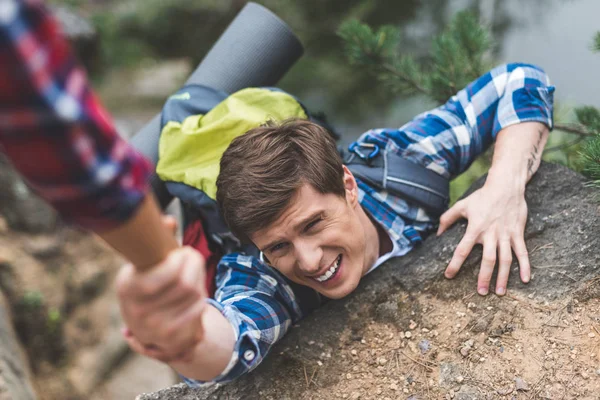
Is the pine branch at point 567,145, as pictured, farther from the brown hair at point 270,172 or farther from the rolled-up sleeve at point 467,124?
the brown hair at point 270,172

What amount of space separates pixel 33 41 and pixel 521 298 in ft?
5.17

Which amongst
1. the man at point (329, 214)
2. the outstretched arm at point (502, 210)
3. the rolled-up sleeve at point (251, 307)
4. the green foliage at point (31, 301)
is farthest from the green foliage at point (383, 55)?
the green foliage at point (31, 301)

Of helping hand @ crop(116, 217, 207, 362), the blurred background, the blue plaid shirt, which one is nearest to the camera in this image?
helping hand @ crop(116, 217, 207, 362)

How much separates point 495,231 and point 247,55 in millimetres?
1643

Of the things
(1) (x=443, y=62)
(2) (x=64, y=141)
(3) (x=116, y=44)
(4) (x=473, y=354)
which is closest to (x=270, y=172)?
(4) (x=473, y=354)

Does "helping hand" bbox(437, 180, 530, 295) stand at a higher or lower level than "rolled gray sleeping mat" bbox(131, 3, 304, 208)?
lower

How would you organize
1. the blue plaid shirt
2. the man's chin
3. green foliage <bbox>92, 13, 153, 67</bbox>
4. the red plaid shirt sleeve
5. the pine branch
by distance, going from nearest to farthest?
the red plaid shirt sleeve
the man's chin
the blue plaid shirt
the pine branch
green foliage <bbox>92, 13, 153, 67</bbox>

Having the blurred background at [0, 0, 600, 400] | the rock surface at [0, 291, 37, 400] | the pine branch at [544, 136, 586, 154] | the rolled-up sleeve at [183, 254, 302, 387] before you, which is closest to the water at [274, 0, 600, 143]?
the blurred background at [0, 0, 600, 400]

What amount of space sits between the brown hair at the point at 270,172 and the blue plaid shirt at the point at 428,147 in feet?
0.59

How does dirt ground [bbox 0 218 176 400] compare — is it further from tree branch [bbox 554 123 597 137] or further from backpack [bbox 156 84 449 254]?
tree branch [bbox 554 123 597 137]

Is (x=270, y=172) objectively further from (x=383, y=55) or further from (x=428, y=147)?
(x=383, y=55)

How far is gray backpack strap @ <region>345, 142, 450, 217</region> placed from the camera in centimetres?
213

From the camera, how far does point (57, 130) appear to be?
0.62m

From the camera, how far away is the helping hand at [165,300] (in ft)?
2.76
